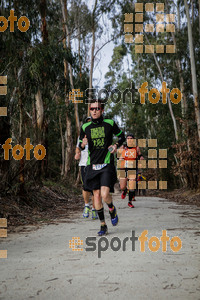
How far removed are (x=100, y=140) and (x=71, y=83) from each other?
17392 mm

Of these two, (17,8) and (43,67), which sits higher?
(17,8)

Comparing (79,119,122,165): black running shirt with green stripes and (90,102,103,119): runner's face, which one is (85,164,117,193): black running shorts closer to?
(79,119,122,165): black running shirt with green stripes

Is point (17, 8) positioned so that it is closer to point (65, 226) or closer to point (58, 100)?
point (65, 226)

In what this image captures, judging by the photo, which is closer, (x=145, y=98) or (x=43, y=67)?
(x=43, y=67)

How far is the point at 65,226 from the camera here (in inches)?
245

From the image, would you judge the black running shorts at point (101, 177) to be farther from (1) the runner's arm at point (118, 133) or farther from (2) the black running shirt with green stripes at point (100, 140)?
(1) the runner's arm at point (118, 133)

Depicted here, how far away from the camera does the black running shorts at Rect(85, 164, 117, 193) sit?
5340 mm

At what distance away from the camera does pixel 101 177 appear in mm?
5391

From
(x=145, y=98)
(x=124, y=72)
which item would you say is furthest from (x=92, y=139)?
(x=124, y=72)

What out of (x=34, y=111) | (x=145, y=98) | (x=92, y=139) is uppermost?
(x=145, y=98)

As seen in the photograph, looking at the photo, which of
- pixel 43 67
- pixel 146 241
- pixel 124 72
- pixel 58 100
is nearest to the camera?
pixel 146 241

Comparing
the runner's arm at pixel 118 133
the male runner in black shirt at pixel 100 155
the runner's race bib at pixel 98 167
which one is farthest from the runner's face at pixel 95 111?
the runner's race bib at pixel 98 167

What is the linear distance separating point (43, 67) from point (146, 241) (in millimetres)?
6976

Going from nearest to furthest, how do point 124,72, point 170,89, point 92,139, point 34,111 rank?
1. point 92,139
2. point 34,111
3. point 170,89
4. point 124,72
